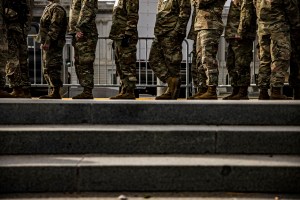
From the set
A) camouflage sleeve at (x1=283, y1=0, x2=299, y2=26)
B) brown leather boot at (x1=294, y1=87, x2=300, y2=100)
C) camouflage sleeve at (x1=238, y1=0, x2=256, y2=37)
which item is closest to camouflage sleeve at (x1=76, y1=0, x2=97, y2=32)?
camouflage sleeve at (x1=238, y1=0, x2=256, y2=37)

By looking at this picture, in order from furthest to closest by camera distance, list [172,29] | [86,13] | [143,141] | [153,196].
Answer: [86,13] < [172,29] < [143,141] < [153,196]

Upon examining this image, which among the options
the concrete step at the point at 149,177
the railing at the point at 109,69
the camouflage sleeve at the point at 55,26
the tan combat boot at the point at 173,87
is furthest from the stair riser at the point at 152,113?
the railing at the point at 109,69

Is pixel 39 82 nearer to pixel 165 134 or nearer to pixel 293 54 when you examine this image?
pixel 293 54

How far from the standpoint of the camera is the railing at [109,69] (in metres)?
10.3

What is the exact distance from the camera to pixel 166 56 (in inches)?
268

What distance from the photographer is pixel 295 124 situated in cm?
465

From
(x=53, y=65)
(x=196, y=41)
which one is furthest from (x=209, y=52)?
(x=53, y=65)

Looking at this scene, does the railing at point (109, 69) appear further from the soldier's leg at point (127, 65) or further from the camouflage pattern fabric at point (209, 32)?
the camouflage pattern fabric at point (209, 32)

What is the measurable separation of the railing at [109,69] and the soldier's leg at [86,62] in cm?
233

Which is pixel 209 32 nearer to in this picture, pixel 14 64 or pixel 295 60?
pixel 295 60

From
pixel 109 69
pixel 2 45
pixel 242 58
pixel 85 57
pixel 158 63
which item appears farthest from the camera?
pixel 109 69

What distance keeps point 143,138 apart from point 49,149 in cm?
94

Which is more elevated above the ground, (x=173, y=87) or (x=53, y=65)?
(x=53, y=65)

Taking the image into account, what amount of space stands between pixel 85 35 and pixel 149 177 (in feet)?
12.9
